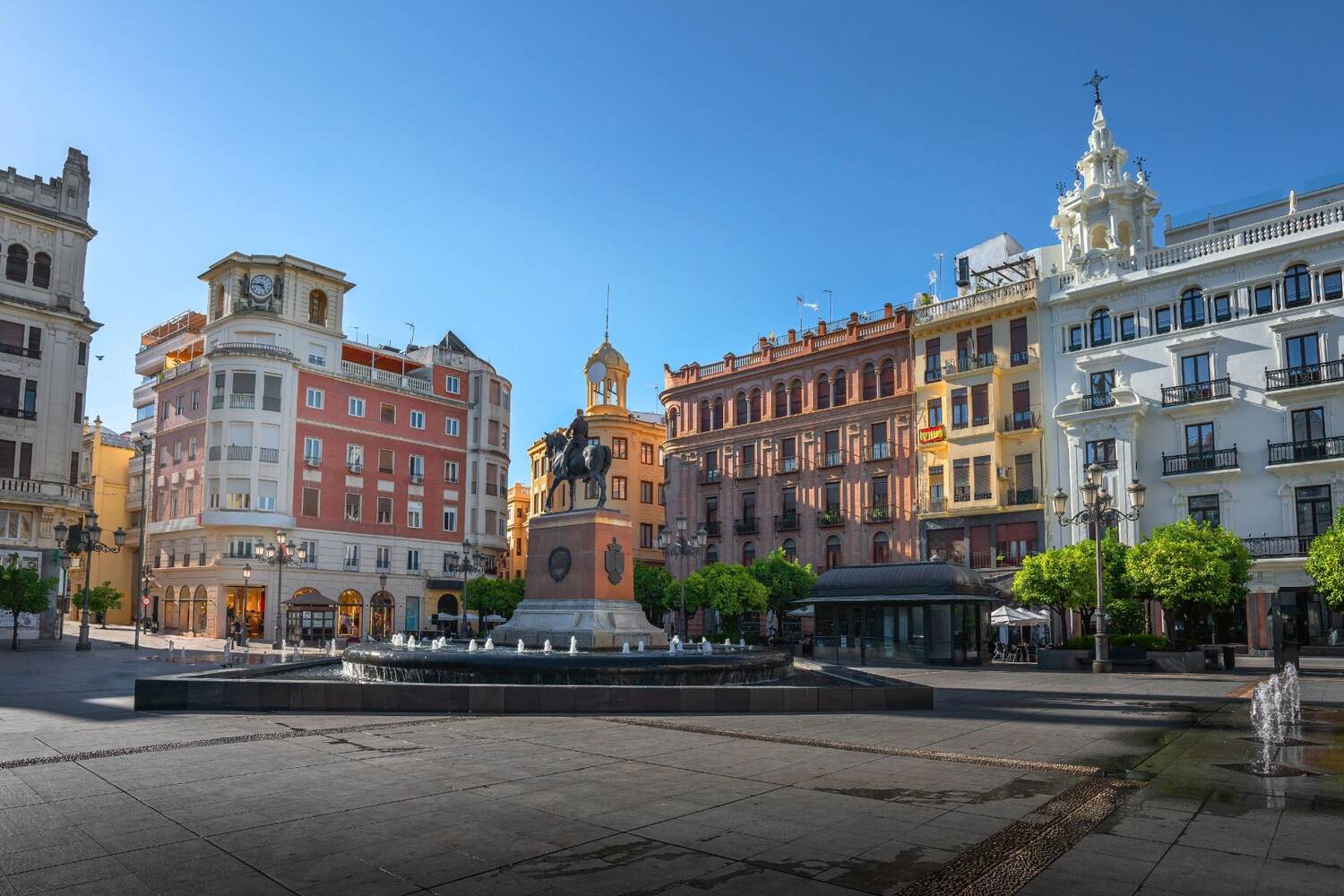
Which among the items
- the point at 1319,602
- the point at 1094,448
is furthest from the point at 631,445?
the point at 1319,602

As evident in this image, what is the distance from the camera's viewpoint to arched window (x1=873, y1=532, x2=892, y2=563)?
51.7 meters

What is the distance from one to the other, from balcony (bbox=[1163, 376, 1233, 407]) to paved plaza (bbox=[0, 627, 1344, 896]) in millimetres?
31137

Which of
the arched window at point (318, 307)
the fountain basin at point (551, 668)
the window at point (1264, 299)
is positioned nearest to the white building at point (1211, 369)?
the window at point (1264, 299)

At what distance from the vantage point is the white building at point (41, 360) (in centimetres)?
4366

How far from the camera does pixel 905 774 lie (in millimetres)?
9773

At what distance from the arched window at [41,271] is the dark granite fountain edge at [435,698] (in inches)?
1557

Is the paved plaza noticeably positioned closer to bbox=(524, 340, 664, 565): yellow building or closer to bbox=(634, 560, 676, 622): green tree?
bbox=(634, 560, 676, 622): green tree

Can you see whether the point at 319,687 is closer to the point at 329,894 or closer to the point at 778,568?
the point at 329,894

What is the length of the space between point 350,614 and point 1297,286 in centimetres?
5210

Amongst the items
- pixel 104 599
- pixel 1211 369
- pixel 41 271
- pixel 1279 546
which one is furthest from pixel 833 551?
pixel 104 599

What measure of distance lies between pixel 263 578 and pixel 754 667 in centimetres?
4273

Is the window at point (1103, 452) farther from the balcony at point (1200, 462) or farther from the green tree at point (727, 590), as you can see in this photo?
the green tree at point (727, 590)

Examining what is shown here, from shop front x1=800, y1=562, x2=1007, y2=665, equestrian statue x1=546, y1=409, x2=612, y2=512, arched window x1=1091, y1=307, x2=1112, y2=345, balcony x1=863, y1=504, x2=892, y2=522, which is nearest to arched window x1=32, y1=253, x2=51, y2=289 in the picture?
equestrian statue x1=546, y1=409, x2=612, y2=512

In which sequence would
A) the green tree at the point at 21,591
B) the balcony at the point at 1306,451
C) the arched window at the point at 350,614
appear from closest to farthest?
the green tree at the point at 21,591 → the balcony at the point at 1306,451 → the arched window at the point at 350,614
